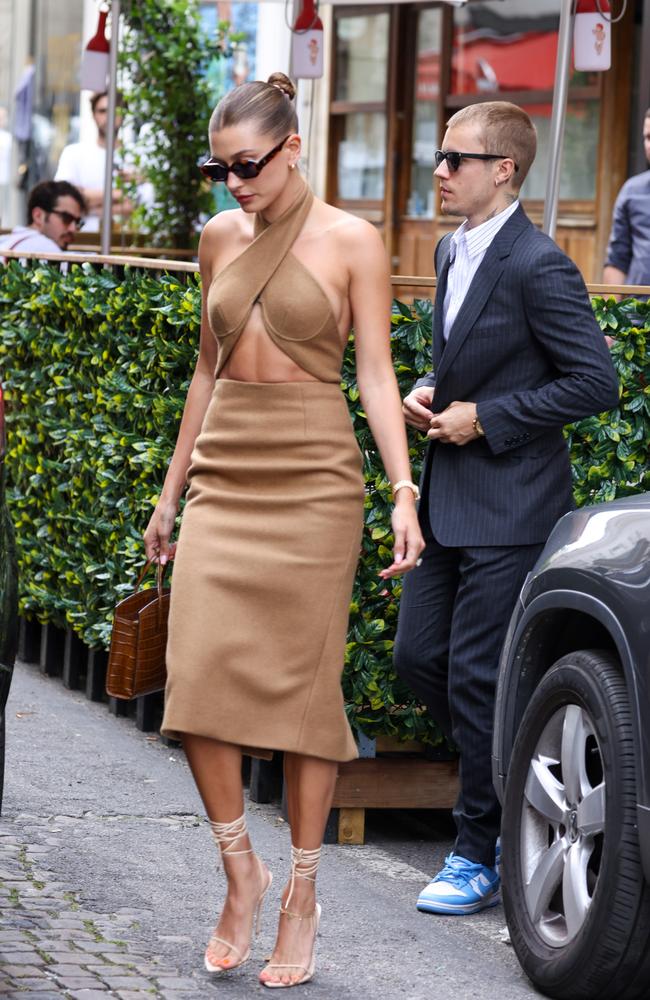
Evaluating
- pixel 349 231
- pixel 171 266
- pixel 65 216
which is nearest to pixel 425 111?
pixel 65 216

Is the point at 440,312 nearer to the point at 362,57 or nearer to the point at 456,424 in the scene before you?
the point at 456,424

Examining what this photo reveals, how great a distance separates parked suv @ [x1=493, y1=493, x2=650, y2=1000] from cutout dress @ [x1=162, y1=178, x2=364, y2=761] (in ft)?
1.64

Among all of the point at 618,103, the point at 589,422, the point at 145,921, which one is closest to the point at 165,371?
the point at 589,422

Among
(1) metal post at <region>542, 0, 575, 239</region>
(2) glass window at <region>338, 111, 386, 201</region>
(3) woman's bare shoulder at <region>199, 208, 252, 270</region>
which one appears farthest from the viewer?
(2) glass window at <region>338, 111, 386, 201</region>

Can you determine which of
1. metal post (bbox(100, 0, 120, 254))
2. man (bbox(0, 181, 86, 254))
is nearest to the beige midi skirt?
metal post (bbox(100, 0, 120, 254))

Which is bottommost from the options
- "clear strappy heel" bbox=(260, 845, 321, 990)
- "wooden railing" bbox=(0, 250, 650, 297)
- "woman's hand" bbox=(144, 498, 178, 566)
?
"clear strappy heel" bbox=(260, 845, 321, 990)

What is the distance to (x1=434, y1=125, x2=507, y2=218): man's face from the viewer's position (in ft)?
16.6

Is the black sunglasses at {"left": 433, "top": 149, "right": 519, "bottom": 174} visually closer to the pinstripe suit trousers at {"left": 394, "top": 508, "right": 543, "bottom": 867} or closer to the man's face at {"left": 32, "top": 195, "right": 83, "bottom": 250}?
the pinstripe suit trousers at {"left": 394, "top": 508, "right": 543, "bottom": 867}

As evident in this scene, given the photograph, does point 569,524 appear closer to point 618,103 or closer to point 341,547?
point 341,547

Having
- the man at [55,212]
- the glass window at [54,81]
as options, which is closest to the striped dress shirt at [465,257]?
the man at [55,212]

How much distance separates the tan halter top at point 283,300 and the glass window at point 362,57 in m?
12.1

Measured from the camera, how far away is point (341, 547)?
4449 millimetres

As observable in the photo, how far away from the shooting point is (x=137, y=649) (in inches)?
192

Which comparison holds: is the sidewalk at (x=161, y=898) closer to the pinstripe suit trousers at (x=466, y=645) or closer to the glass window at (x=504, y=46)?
the pinstripe suit trousers at (x=466, y=645)
